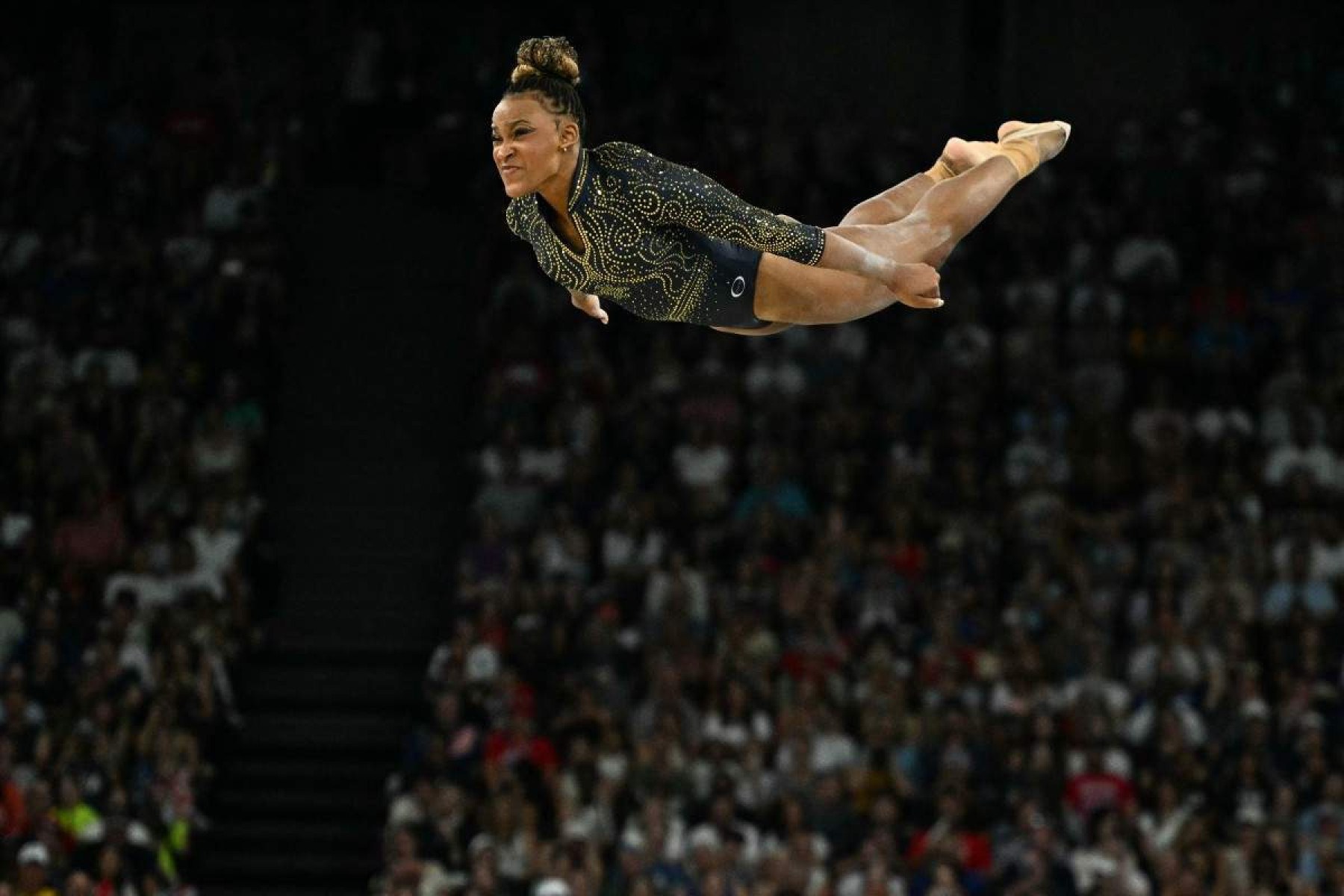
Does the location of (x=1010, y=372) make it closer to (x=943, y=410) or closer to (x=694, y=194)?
(x=943, y=410)

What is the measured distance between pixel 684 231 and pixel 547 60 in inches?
28.3

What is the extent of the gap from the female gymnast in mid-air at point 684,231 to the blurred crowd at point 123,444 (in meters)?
5.54

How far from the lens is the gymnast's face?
628 centimetres

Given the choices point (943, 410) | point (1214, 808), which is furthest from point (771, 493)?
point (1214, 808)

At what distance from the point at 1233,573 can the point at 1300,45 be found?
6796 millimetres

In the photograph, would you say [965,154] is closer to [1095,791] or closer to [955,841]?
[955,841]

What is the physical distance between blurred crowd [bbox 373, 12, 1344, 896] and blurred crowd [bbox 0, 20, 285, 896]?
147cm

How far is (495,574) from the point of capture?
13.4 metres

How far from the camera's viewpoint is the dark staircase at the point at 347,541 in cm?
1297

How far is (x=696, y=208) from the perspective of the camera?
6426 millimetres

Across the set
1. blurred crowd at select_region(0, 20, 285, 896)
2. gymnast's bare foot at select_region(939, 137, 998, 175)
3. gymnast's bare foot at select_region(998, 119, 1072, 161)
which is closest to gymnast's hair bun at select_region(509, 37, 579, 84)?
gymnast's bare foot at select_region(939, 137, 998, 175)

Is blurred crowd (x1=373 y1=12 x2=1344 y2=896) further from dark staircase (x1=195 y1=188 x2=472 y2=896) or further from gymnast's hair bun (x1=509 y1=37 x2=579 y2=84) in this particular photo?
gymnast's hair bun (x1=509 y1=37 x2=579 y2=84)

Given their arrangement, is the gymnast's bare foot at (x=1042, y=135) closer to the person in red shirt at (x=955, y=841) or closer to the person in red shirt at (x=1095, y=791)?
the person in red shirt at (x=955, y=841)

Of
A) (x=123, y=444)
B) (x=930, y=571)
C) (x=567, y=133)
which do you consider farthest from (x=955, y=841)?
(x=567, y=133)
